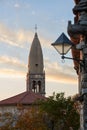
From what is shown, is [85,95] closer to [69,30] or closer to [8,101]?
[69,30]

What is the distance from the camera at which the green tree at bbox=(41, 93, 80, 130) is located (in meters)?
45.2

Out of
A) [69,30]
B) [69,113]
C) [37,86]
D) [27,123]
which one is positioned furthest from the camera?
[37,86]

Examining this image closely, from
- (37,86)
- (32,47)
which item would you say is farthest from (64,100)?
(32,47)

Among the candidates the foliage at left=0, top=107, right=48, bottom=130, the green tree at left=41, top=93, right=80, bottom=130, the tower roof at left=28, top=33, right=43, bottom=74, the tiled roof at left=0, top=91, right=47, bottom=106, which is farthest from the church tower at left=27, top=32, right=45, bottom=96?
the green tree at left=41, top=93, right=80, bottom=130

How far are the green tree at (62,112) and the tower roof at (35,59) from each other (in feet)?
192

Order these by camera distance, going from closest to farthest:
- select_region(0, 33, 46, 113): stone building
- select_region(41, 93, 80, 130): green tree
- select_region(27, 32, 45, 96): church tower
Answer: select_region(41, 93, 80, 130): green tree → select_region(0, 33, 46, 113): stone building → select_region(27, 32, 45, 96): church tower

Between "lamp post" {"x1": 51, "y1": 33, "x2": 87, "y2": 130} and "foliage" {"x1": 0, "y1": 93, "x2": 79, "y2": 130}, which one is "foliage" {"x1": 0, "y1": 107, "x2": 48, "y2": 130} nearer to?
"foliage" {"x1": 0, "y1": 93, "x2": 79, "y2": 130}

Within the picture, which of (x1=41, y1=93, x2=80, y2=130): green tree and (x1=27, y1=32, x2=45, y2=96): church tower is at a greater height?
(x1=27, y1=32, x2=45, y2=96): church tower

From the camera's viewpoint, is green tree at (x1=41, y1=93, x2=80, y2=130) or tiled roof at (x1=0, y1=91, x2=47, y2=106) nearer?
green tree at (x1=41, y1=93, x2=80, y2=130)

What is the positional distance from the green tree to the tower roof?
192ft

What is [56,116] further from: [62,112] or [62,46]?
[62,46]

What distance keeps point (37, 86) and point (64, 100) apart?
57043 mm

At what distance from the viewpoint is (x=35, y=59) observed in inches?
4235

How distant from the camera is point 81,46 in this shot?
11742 millimetres
